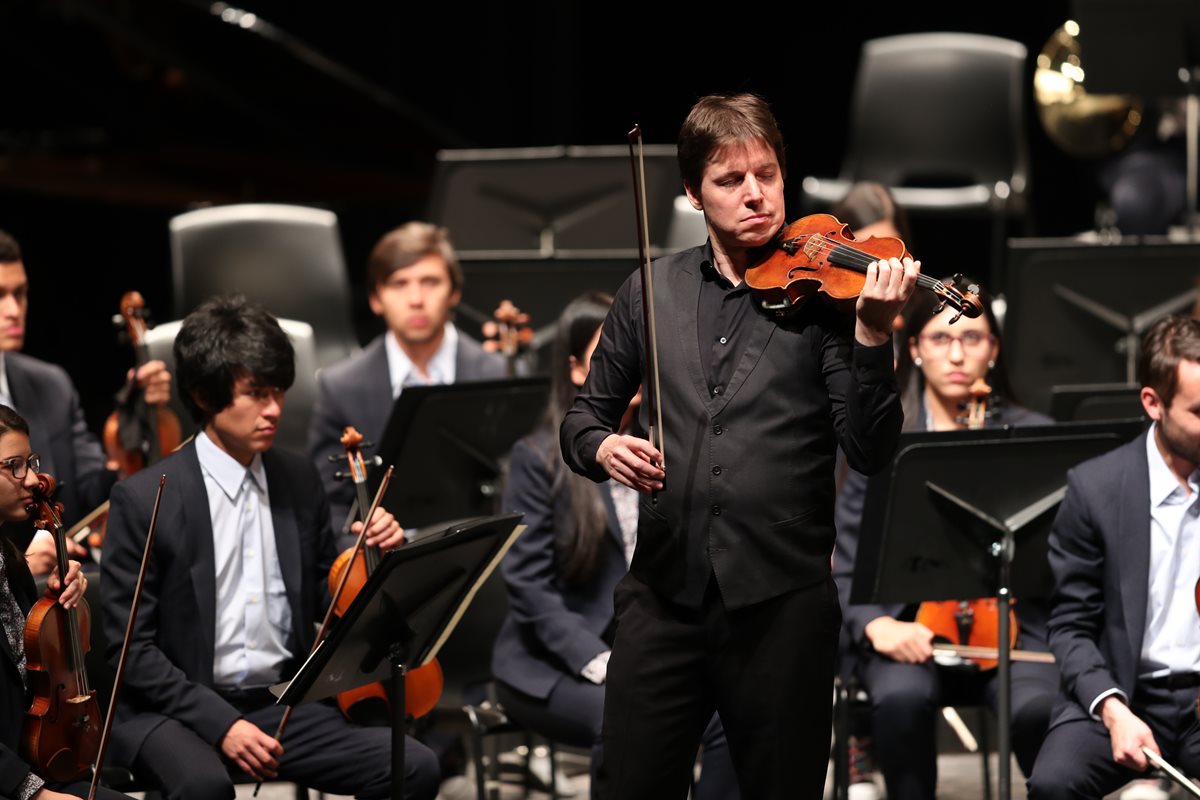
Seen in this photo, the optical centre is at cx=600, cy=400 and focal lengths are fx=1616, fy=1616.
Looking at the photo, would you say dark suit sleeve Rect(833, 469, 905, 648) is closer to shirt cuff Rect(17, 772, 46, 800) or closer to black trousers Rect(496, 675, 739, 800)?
black trousers Rect(496, 675, 739, 800)

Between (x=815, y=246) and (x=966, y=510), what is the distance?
107 cm

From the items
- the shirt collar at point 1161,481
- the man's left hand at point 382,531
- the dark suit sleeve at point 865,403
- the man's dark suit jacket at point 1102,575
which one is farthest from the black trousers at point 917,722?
the dark suit sleeve at point 865,403

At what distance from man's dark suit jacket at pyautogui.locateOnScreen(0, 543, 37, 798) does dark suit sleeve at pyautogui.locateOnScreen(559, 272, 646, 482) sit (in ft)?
3.12

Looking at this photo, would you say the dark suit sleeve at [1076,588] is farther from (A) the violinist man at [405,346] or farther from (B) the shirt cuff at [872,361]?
(A) the violinist man at [405,346]

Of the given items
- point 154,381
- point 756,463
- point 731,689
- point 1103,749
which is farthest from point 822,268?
point 154,381

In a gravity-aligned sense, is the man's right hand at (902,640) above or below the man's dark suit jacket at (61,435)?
below

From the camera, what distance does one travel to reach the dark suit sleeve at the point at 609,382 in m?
2.35

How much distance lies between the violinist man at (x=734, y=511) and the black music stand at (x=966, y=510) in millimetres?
783

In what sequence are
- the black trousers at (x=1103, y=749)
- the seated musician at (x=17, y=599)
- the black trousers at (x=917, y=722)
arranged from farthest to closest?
the black trousers at (x=917, y=722) → the black trousers at (x=1103, y=749) → the seated musician at (x=17, y=599)

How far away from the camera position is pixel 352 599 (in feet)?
9.57

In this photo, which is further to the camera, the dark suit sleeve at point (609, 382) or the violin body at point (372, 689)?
the violin body at point (372, 689)

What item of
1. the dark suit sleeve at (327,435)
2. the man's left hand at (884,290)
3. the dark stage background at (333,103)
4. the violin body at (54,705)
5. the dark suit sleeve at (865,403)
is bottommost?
the violin body at (54,705)

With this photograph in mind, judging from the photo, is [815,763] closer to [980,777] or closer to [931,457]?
[931,457]

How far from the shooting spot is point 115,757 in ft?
9.48
